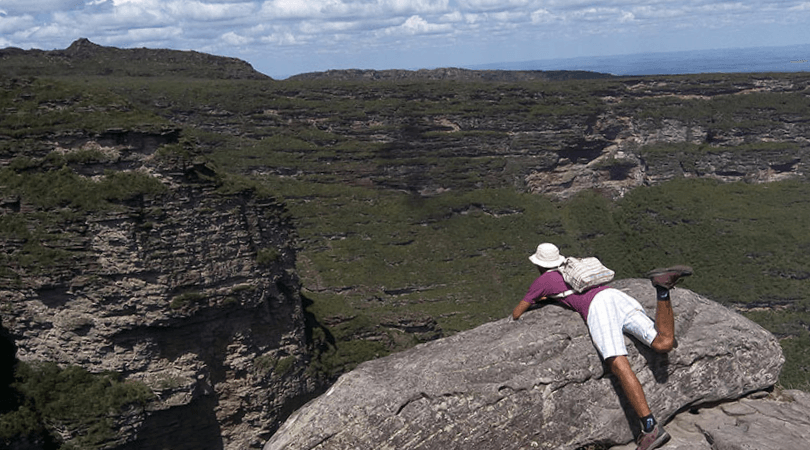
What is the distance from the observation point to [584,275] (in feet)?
28.9

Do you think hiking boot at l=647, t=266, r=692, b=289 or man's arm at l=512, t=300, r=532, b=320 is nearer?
hiking boot at l=647, t=266, r=692, b=289

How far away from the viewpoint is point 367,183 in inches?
2756

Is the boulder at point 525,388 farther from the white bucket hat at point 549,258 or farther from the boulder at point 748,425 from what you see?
the white bucket hat at point 549,258

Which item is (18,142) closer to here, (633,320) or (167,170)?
(167,170)

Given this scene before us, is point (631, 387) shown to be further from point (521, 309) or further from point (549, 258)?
point (549, 258)

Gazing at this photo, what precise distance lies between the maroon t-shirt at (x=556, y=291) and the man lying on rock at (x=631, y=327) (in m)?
0.02

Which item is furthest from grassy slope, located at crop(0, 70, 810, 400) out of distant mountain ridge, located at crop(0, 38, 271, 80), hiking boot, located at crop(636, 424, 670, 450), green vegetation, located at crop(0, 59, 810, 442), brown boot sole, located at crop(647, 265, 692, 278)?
brown boot sole, located at crop(647, 265, 692, 278)

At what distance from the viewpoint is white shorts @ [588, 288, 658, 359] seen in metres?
8.30

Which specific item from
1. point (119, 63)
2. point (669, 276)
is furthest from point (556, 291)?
point (119, 63)

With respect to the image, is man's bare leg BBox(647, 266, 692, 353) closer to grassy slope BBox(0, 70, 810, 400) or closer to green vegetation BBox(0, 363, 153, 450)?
green vegetation BBox(0, 363, 153, 450)

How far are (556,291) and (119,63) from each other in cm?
9844

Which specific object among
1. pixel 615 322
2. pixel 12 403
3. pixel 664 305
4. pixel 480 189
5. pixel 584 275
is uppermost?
pixel 584 275

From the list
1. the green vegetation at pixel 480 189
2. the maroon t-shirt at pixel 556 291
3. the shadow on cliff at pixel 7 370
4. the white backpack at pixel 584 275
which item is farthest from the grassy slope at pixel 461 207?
the white backpack at pixel 584 275

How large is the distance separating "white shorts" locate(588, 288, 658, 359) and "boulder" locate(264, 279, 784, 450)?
31 cm
